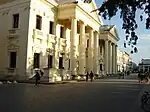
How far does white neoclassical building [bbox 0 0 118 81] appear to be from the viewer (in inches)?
1459

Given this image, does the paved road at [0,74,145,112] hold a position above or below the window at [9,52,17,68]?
below

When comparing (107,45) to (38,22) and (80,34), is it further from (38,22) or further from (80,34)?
(38,22)

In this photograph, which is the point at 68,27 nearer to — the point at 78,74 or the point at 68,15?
the point at 68,15

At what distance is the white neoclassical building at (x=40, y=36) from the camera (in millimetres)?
37062

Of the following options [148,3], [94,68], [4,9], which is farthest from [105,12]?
[94,68]

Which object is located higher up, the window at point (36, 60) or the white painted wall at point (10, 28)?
the white painted wall at point (10, 28)

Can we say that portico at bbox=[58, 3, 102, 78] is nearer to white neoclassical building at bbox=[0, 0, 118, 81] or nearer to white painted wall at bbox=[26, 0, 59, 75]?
white neoclassical building at bbox=[0, 0, 118, 81]

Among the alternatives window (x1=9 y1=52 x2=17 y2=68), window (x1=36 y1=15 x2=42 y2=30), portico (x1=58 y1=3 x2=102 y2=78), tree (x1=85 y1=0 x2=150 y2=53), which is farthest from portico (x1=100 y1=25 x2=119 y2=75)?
tree (x1=85 y1=0 x2=150 y2=53)

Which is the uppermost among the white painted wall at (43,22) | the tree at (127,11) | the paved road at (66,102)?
the white painted wall at (43,22)

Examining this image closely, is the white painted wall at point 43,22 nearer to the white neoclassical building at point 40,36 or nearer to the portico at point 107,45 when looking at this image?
the white neoclassical building at point 40,36

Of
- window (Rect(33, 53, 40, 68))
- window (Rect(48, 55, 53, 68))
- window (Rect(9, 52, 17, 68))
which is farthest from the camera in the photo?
window (Rect(48, 55, 53, 68))

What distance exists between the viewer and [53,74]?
116ft

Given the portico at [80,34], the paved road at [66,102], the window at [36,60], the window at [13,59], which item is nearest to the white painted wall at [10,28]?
the window at [13,59]

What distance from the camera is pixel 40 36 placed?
39.1 m
